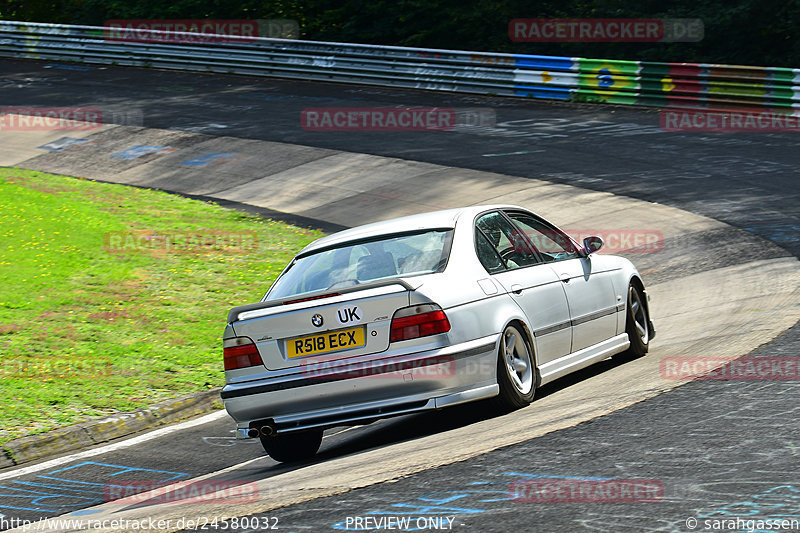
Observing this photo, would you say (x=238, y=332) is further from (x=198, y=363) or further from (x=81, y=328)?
(x=81, y=328)

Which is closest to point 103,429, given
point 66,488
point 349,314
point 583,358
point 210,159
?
point 66,488

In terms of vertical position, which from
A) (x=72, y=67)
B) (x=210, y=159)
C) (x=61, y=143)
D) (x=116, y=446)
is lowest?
(x=116, y=446)

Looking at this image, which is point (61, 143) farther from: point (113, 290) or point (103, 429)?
point (103, 429)

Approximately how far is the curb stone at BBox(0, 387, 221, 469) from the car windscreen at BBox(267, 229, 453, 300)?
2171 mm

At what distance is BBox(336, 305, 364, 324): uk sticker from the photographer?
6641mm

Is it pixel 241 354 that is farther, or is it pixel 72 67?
pixel 72 67

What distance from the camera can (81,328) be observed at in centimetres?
1134

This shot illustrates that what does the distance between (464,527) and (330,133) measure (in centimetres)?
1987

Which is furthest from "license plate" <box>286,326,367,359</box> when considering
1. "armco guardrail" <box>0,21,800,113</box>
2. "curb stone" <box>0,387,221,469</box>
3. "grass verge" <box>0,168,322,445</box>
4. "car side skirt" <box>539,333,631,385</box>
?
"armco guardrail" <box>0,21,800,113</box>

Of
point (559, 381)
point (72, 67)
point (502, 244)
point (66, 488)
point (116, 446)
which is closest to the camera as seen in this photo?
point (66, 488)

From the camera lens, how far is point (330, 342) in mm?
6672

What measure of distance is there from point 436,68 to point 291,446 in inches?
876

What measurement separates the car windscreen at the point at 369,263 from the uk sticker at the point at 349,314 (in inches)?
20.3

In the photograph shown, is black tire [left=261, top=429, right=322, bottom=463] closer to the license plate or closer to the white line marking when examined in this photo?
the license plate
